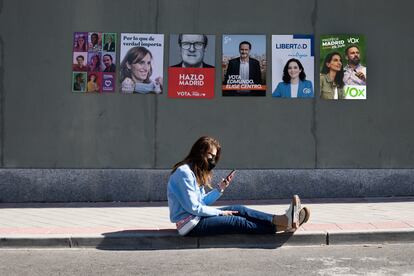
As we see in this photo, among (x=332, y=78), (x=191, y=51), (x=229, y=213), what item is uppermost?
(x=191, y=51)

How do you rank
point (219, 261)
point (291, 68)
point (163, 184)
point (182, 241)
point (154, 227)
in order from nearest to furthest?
point (219, 261), point (182, 241), point (154, 227), point (163, 184), point (291, 68)

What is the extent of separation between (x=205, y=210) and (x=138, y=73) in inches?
189

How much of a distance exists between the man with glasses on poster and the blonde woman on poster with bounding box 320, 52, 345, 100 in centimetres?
232

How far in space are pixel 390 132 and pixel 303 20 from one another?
286cm

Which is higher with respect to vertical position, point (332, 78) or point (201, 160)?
point (332, 78)

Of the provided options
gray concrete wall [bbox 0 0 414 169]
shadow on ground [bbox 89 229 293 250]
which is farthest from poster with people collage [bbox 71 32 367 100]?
shadow on ground [bbox 89 229 293 250]

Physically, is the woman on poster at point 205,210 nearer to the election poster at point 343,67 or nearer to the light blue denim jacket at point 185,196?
the light blue denim jacket at point 185,196

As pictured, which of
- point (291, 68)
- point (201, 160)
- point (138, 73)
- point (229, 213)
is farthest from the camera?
point (291, 68)

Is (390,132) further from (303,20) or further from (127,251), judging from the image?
(127,251)

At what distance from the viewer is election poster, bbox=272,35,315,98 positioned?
35.3 feet

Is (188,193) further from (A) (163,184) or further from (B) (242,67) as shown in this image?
(B) (242,67)

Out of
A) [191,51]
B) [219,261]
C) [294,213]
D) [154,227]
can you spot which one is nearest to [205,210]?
[219,261]

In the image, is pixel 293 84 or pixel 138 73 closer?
pixel 138 73

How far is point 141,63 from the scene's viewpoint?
10648 millimetres
